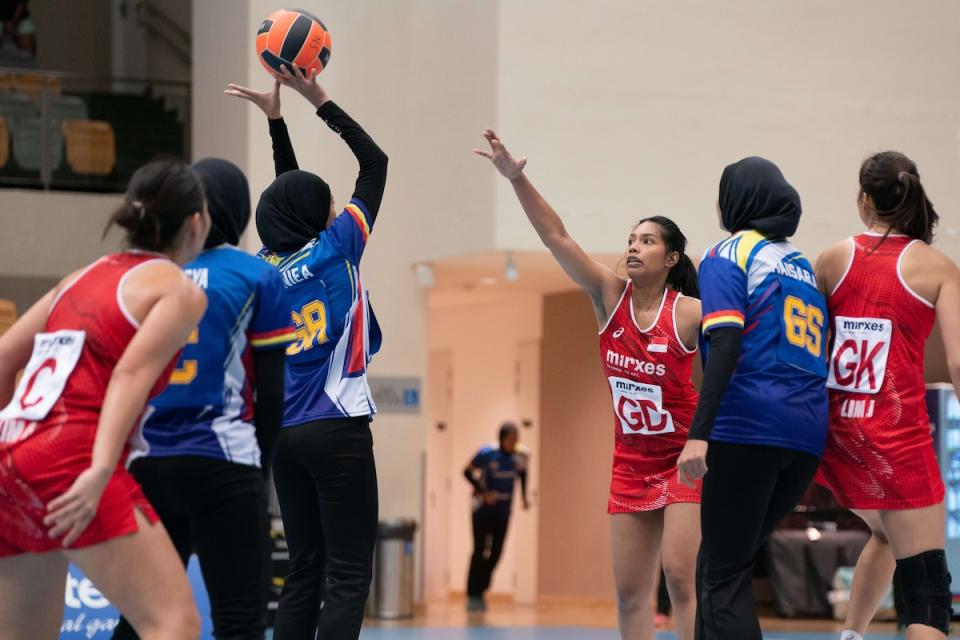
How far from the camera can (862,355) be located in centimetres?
438

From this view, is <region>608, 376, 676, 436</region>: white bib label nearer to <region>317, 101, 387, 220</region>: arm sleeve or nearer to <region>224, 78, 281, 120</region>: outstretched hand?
<region>317, 101, 387, 220</region>: arm sleeve

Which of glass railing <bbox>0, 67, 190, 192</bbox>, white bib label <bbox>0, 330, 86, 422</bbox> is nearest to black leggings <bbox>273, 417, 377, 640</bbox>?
white bib label <bbox>0, 330, 86, 422</bbox>

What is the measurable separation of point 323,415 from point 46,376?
54.8 inches

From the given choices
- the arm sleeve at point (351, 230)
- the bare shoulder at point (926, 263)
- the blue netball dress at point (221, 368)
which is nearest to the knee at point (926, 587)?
the bare shoulder at point (926, 263)

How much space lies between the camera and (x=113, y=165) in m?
13.2

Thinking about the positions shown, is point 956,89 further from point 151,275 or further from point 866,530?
point 151,275

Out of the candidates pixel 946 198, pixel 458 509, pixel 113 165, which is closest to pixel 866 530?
pixel 946 198

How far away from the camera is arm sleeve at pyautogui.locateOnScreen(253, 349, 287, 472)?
11.4ft

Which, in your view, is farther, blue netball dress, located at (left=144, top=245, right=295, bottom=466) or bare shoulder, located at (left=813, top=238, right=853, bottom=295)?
bare shoulder, located at (left=813, top=238, right=853, bottom=295)

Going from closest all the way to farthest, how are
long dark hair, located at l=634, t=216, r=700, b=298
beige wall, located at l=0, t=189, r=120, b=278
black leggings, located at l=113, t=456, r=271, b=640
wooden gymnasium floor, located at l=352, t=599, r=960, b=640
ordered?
black leggings, located at l=113, t=456, r=271, b=640 → long dark hair, located at l=634, t=216, r=700, b=298 → wooden gymnasium floor, located at l=352, t=599, r=960, b=640 → beige wall, located at l=0, t=189, r=120, b=278

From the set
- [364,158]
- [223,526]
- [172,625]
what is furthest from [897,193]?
[172,625]

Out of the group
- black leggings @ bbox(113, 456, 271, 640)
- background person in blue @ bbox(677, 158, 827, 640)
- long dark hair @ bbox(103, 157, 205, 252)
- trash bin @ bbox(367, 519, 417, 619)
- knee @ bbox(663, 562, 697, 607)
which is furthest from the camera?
trash bin @ bbox(367, 519, 417, 619)

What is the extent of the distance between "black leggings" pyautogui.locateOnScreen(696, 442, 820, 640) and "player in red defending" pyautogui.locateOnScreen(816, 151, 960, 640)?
444 millimetres

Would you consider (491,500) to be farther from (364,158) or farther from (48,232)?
(364,158)
